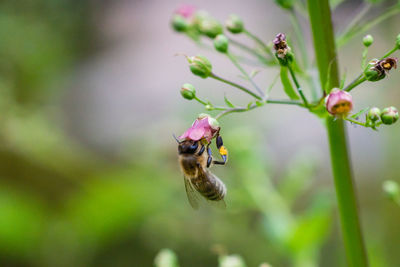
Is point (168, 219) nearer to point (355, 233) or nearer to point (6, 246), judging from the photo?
point (6, 246)

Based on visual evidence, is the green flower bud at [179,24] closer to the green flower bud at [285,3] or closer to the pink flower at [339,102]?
the green flower bud at [285,3]

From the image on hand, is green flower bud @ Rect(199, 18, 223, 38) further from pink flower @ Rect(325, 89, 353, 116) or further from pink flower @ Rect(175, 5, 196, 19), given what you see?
pink flower @ Rect(325, 89, 353, 116)

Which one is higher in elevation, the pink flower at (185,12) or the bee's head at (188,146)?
the pink flower at (185,12)

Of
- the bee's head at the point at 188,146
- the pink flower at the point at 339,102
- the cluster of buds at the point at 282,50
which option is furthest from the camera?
the bee's head at the point at 188,146

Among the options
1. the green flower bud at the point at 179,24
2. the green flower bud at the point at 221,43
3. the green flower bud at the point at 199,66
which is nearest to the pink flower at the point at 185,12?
the green flower bud at the point at 179,24

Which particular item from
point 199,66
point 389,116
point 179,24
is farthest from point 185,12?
point 389,116

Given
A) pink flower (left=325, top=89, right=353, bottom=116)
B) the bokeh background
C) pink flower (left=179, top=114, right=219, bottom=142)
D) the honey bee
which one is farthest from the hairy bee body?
pink flower (left=325, top=89, right=353, bottom=116)

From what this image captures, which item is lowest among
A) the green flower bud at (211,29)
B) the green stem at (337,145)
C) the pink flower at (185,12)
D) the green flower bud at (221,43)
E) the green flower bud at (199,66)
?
the green stem at (337,145)

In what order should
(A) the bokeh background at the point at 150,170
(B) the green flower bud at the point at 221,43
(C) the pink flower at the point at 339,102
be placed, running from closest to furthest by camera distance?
(C) the pink flower at the point at 339,102, (B) the green flower bud at the point at 221,43, (A) the bokeh background at the point at 150,170
